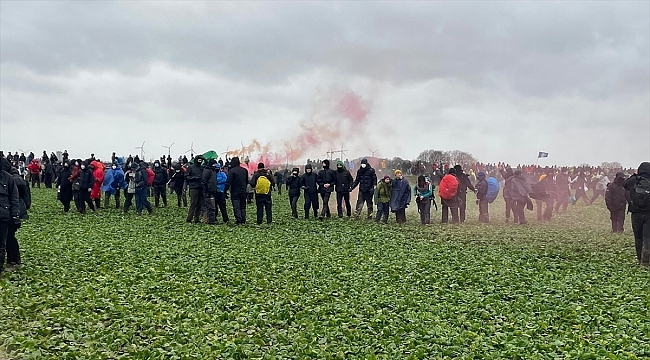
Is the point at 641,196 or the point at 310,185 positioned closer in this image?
the point at 641,196

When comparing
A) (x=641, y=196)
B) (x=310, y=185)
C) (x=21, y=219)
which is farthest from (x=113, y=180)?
(x=641, y=196)

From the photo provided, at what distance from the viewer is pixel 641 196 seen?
1412cm

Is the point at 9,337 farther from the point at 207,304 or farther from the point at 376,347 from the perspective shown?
the point at 376,347

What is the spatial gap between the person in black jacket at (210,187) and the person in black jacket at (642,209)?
43.0ft

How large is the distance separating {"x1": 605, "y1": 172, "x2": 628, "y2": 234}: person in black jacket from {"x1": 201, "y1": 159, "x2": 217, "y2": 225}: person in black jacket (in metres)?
13.9

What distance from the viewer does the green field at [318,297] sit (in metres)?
8.09

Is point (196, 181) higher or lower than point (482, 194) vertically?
higher

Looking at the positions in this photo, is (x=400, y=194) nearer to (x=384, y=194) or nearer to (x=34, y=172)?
(x=384, y=194)

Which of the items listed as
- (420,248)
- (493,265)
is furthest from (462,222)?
(493,265)

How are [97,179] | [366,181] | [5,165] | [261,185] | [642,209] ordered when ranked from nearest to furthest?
[5,165]
[642,209]
[261,185]
[366,181]
[97,179]

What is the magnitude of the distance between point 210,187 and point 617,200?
14251mm

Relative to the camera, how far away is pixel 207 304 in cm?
1028

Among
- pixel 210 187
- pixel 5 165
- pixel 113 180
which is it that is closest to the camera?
pixel 5 165

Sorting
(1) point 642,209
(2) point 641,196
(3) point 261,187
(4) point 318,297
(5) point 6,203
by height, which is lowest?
(4) point 318,297
